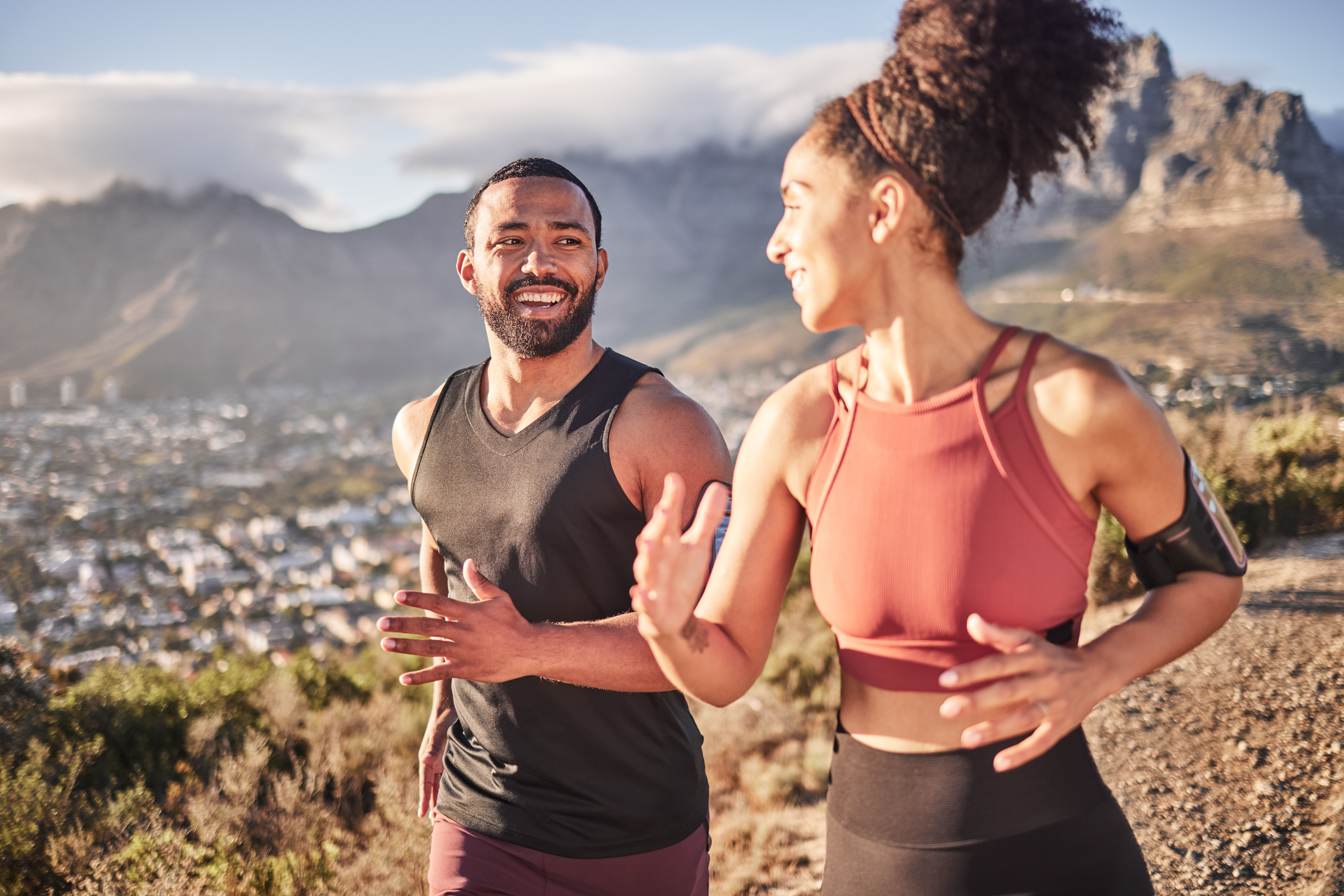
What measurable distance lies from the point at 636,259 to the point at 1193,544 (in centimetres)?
10368

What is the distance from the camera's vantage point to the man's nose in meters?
2.47

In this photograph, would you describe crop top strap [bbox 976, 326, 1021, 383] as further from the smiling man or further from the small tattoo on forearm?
the smiling man

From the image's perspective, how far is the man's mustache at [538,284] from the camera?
8.15 feet

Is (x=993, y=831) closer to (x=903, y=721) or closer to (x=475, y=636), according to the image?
(x=903, y=721)

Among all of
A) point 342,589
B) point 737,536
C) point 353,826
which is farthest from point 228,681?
point 342,589

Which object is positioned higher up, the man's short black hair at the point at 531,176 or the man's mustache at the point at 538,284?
the man's short black hair at the point at 531,176

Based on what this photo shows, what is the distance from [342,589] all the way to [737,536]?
2766 centimetres

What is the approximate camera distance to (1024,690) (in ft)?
4.02

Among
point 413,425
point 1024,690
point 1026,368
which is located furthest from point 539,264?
point 1024,690

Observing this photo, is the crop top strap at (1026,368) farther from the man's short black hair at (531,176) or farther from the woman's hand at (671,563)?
the man's short black hair at (531,176)

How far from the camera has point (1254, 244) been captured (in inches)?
1272

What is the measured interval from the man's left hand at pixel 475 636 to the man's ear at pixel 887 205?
110cm

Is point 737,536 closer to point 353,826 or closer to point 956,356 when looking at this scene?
point 956,356

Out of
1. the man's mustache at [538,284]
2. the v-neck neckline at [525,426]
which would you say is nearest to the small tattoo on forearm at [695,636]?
the v-neck neckline at [525,426]
